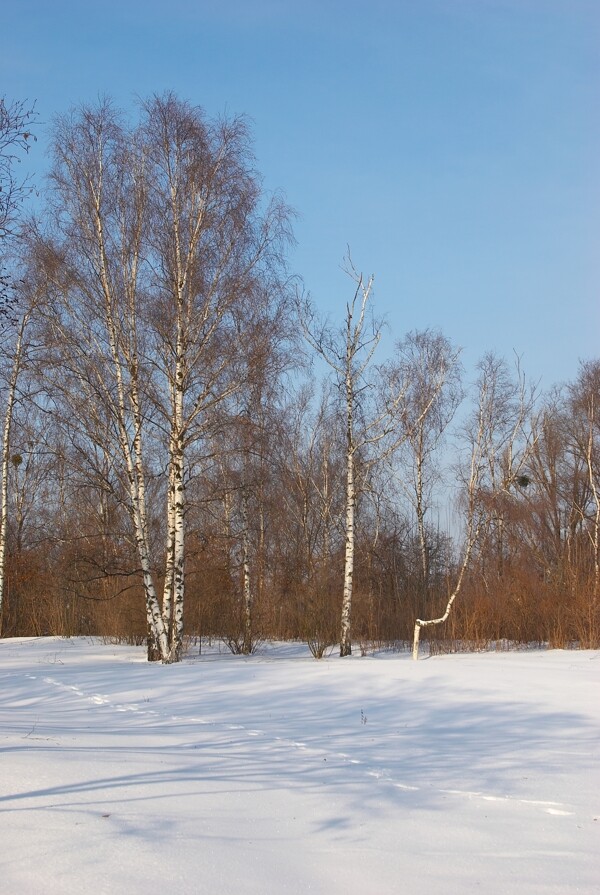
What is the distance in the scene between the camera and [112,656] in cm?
1844

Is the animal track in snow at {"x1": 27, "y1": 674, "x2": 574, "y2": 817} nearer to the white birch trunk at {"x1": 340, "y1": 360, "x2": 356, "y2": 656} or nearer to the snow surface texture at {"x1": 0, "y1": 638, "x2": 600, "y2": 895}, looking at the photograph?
the snow surface texture at {"x1": 0, "y1": 638, "x2": 600, "y2": 895}

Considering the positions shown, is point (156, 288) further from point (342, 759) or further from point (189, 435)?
point (342, 759)

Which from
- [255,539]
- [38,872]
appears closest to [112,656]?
[255,539]

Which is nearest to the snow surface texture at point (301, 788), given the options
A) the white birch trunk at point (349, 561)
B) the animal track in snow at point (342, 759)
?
the animal track in snow at point (342, 759)

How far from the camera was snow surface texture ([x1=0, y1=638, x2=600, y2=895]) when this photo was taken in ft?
13.2

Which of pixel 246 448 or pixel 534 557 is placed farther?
pixel 534 557

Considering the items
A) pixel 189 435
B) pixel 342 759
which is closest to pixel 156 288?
pixel 189 435

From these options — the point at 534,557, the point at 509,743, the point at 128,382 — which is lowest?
the point at 509,743

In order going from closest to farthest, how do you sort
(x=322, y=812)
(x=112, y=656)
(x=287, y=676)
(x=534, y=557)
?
(x=322, y=812), (x=287, y=676), (x=112, y=656), (x=534, y=557)

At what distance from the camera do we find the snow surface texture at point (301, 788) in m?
4.01

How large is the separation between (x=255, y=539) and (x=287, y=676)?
609 inches

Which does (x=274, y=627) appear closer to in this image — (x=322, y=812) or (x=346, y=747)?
(x=346, y=747)

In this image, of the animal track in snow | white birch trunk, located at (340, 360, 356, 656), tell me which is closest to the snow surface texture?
the animal track in snow

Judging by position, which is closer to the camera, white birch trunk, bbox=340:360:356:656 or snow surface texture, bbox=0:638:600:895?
snow surface texture, bbox=0:638:600:895
